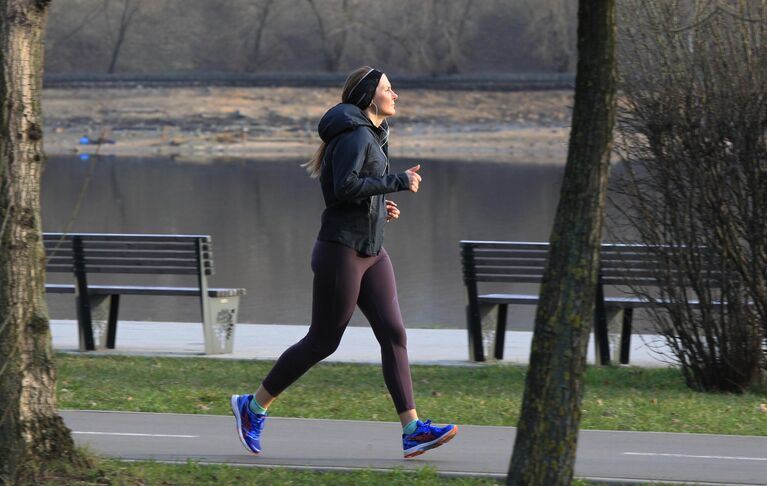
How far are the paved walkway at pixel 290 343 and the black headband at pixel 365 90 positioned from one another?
3997 mm

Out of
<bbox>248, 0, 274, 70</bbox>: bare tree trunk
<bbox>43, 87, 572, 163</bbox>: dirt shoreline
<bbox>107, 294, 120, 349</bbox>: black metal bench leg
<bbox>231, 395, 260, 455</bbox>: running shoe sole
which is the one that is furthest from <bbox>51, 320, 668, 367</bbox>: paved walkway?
<bbox>248, 0, 274, 70</bbox>: bare tree trunk

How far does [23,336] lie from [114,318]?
18.0ft

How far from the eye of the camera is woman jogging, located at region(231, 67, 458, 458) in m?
6.44

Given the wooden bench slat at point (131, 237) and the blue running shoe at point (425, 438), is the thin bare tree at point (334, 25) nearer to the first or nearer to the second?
the wooden bench slat at point (131, 237)

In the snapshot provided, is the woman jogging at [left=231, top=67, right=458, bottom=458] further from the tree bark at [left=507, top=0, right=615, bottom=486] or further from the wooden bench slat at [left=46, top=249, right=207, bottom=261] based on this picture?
the wooden bench slat at [left=46, top=249, right=207, bottom=261]

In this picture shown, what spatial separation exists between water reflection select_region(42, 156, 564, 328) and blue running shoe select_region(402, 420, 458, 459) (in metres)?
2.38

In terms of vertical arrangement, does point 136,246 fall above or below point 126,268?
above

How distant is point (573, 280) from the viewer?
5008 mm

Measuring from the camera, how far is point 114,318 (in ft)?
36.6

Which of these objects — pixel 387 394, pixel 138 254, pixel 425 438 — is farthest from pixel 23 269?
pixel 138 254

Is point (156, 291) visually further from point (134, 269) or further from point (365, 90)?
point (365, 90)

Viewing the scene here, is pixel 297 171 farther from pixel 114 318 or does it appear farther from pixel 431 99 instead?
pixel 114 318

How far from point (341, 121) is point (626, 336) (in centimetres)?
460

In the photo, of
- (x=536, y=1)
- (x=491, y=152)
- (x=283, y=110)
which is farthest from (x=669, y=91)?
(x=536, y=1)
